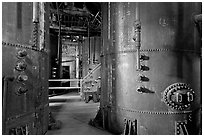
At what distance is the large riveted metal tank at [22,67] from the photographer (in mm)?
3248

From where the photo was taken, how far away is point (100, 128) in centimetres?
531

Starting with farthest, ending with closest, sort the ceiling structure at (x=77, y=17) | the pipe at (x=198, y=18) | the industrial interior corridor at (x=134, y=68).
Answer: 1. the ceiling structure at (x=77, y=17)
2. the pipe at (x=198, y=18)
3. the industrial interior corridor at (x=134, y=68)

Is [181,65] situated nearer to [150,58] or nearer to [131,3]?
[150,58]

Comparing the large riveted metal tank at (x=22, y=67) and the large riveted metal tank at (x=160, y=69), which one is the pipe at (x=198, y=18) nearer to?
the large riveted metal tank at (x=160, y=69)

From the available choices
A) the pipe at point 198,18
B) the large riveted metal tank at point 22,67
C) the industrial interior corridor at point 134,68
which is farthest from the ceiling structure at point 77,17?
the pipe at point 198,18

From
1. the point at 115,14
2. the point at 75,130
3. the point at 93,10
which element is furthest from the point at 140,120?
the point at 93,10

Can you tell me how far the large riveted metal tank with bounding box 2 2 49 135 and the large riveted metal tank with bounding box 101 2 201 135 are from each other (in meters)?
2.13

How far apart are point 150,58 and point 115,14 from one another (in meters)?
1.64

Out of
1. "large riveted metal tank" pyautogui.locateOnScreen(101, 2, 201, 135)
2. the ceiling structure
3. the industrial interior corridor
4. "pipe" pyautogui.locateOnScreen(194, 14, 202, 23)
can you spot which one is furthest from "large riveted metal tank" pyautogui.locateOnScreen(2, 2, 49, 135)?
the ceiling structure

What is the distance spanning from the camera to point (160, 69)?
4.13m

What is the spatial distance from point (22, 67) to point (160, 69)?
3.10m

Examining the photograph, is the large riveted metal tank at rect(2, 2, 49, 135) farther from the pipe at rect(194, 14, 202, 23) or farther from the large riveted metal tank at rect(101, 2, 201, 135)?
the pipe at rect(194, 14, 202, 23)

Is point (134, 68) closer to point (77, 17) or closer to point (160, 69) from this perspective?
point (160, 69)

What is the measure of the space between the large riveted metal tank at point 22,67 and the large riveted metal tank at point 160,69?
213cm
